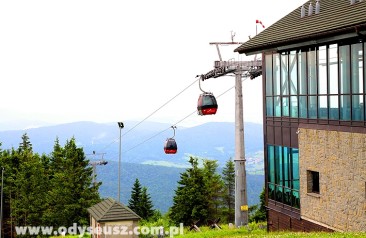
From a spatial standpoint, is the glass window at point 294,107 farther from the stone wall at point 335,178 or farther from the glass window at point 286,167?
the glass window at point 286,167

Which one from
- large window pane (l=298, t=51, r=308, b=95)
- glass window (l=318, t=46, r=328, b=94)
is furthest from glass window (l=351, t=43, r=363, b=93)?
large window pane (l=298, t=51, r=308, b=95)

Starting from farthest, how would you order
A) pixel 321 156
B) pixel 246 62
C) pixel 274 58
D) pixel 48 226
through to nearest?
pixel 48 226, pixel 246 62, pixel 274 58, pixel 321 156

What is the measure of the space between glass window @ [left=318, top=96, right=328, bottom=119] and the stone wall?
67 cm

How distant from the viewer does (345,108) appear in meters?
23.2

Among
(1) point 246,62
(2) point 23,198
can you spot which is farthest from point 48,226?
(1) point 246,62

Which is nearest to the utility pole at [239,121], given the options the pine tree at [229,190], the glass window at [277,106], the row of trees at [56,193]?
the glass window at [277,106]

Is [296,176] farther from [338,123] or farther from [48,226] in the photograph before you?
[48,226]

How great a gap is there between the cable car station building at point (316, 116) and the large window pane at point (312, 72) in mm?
12

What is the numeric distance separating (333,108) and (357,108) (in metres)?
1.53

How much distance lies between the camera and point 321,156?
24719mm

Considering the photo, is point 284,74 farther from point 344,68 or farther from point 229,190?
point 229,190

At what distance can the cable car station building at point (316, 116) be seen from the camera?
74.0ft

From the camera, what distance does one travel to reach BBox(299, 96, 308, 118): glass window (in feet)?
85.0

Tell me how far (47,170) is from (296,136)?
1886 inches
